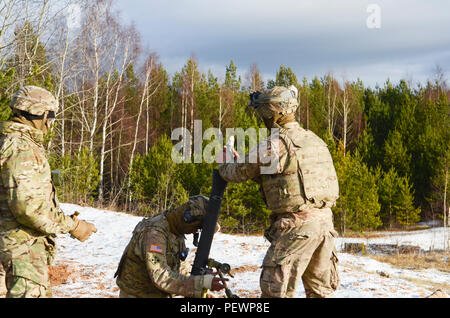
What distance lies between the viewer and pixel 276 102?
3529 mm

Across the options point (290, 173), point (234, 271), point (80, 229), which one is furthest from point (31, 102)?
point (234, 271)

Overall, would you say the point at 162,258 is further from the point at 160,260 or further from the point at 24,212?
the point at 24,212

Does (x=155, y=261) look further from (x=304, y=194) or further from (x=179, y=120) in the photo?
(x=179, y=120)

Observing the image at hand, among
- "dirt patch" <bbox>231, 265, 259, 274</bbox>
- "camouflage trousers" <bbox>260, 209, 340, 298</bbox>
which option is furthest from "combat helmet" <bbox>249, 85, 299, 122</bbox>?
"dirt patch" <bbox>231, 265, 259, 274</bbox>

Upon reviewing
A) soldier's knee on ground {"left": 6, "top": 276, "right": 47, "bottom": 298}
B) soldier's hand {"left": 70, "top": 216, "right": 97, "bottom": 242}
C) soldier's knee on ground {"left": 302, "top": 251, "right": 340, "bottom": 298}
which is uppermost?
soldier's hand {"left": 70, "top": 216, "right": 97, "bottom": 242}

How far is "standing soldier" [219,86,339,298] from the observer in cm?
319

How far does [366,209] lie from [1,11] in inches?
704

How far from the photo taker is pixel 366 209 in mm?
22609

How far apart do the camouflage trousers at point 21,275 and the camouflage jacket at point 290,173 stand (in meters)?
1.45

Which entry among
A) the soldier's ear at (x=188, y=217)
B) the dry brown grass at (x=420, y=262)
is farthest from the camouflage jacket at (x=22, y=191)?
the dry brown grass at (x=420, y=262)

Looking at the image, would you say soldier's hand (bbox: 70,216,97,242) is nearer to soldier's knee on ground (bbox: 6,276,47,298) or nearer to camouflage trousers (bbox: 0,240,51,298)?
camouflage trousers (bbox: 0,240,51,298)

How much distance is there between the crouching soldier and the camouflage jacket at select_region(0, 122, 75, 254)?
578 millimetres

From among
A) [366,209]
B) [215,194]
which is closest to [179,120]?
[366,209]

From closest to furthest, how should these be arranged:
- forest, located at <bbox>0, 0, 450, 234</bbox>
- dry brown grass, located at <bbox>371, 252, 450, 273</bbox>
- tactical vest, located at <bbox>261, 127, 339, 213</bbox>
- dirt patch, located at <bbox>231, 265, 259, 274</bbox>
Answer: tactical vest, located at <bbox>261, 127, 339, 213</bbox>, dirt patch, located at <bbox>231, 265, 259, 274</bbox>, dry brown grass, located at <bbox>371, 252, 450, 273</bbox>, forest, located at <bbox>0, 0, 450, 234</bbox>
